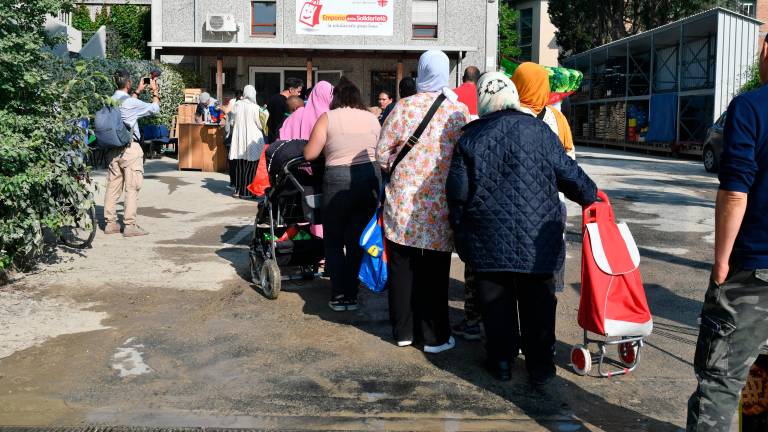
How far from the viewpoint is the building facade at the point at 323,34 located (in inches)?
1078

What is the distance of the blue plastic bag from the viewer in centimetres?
552

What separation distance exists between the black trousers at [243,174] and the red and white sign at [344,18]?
15240 millimetres

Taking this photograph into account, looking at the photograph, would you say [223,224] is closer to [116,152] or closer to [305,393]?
[116,152]

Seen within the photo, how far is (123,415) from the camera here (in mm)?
4246

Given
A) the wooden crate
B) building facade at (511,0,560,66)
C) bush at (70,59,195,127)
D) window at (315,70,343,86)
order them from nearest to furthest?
the wooden crate → bush at (70,59,195,127) → window at (315,70,343,86) → building facade at (511,0,560,66)

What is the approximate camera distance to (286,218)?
23.1ft

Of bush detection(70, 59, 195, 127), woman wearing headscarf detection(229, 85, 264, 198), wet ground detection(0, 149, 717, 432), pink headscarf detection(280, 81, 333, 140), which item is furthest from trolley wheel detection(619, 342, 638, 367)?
bush detection(70, 59, 195, 127)

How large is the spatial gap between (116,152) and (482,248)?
593 centimetres

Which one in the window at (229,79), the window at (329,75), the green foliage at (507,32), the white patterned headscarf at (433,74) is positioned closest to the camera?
the white patterned headscarf at (433,74)

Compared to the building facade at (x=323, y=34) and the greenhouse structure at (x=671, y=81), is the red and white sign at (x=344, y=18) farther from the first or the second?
the greenhouse structure at (x=671, y=81)

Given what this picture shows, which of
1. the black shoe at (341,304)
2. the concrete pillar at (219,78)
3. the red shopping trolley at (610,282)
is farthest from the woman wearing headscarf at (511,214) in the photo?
the concrete pillar at (219,78)

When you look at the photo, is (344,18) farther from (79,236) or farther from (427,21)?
(79,236)

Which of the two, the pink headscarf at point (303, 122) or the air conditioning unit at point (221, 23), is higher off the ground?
the air conditioning unit at point (221, 23)

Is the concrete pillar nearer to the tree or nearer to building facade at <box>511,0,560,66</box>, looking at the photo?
the tree
